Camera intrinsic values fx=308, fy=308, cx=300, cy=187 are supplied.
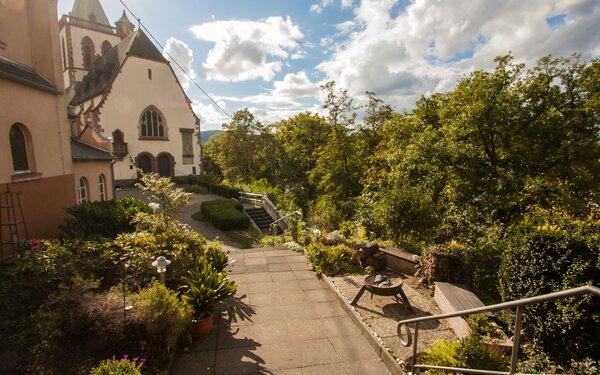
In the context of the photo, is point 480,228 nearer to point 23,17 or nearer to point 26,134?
point 26,134

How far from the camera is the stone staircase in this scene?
20828 mm

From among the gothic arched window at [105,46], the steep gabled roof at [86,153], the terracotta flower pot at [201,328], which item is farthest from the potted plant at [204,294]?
the gothic arched window at [105,46]

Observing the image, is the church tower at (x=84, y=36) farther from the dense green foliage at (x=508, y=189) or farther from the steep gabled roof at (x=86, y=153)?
the dense green foliage at (x=508, y=189)

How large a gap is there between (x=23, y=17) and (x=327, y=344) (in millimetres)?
14673

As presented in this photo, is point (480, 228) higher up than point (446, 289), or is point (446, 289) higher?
point (480, 228)

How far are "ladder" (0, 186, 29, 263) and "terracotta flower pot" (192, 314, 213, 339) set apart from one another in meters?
6.26

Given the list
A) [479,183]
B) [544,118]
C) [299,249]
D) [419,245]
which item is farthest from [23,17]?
[544,118]

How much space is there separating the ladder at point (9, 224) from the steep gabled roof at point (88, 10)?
133 feet

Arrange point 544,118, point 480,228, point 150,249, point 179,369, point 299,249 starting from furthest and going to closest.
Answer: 1. point 299,249
2. point 544,118
3. point 480,228
4. point 150,249
5. point 179,369

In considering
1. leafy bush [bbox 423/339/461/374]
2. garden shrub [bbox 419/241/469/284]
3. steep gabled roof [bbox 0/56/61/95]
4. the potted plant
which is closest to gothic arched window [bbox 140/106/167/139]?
steep gabled roof [bbox 0/56/61/95]

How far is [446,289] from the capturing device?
661 cm

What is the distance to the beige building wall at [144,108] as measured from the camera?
28.8 m

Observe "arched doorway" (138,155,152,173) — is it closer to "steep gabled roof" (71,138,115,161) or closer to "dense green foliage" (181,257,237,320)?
"steep gabled roof" (71,138,115,161)

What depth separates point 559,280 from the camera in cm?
473
